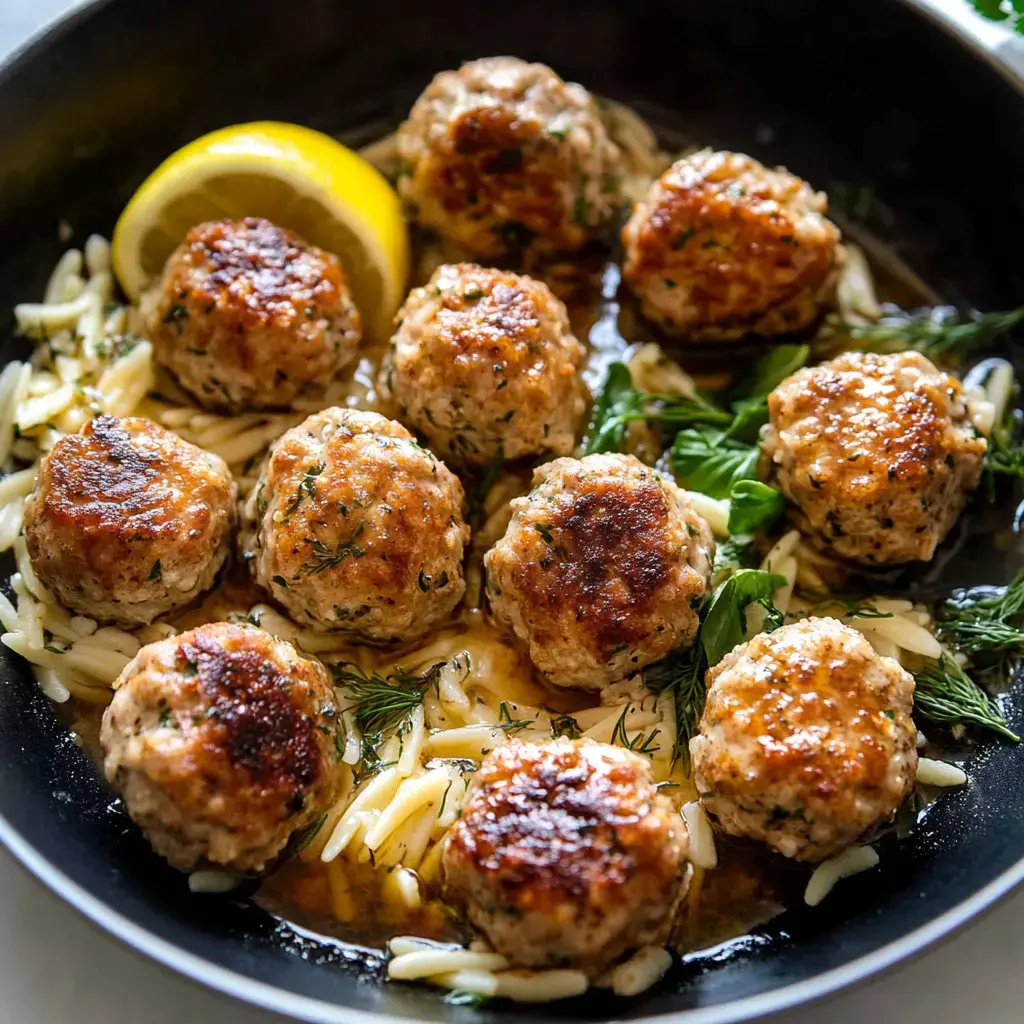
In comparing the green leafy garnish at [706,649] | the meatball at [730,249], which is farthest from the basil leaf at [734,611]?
the meatball at [730,249]

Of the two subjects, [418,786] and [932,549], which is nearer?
[418,786]

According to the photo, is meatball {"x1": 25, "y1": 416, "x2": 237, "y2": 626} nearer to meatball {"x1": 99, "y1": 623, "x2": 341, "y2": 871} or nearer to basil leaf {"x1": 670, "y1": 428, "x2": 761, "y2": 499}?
meatball {"x1": 99, "y1": 623, "x2": 341, "y2": 871}

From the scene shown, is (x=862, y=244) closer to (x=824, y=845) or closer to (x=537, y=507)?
(x=537, y=507)

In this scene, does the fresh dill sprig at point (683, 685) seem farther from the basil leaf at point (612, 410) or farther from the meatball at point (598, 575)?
the basil leaf at point (612, 410)

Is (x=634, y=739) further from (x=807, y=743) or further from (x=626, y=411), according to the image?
(x=626, y=411)

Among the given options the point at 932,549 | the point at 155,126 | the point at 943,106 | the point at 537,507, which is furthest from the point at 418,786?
the point at 943,106

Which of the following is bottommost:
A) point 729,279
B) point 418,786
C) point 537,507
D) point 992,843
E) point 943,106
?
point 992,843

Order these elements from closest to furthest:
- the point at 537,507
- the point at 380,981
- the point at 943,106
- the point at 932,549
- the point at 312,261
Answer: the point at 380,981 < the point at 537,507 < the point at 932,549 < the point at 312,261 < the point at 943,106
